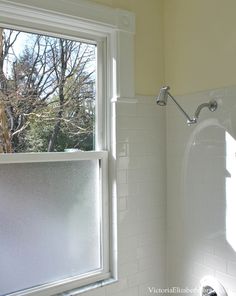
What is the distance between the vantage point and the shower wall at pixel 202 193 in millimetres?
1523

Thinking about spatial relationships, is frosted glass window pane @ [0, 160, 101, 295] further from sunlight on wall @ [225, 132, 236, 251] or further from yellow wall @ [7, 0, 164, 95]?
sunlight on wall @ [225, 132, 236, 251]

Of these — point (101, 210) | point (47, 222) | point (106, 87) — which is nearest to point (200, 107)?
point (106, 87)

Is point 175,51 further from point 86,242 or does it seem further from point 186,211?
point 86,242

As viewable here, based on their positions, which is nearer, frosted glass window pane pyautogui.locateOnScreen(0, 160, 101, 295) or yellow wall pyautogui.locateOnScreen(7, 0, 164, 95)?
frosted glass window pane pyautogui.locateOnScreen(0, 160, 101, 295)

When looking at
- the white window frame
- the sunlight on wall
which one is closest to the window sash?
the white window frame

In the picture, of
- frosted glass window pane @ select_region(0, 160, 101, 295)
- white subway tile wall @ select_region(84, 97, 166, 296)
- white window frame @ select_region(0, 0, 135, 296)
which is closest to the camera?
frosted glass window pane @ select_region(0, 160, 101, 295)

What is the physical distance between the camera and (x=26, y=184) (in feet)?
4.88

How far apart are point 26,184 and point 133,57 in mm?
907

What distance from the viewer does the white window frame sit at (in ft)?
5.18

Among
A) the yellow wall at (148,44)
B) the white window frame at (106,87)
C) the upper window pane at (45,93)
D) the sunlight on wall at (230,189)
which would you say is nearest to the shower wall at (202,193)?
the sunlight on wall at (230,189)

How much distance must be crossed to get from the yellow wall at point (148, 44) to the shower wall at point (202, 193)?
0.69 ft

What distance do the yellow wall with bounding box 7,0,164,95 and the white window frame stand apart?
2.3 inches

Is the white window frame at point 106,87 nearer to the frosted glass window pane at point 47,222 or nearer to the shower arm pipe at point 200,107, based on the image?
the frosted glass window pane at point 47,222

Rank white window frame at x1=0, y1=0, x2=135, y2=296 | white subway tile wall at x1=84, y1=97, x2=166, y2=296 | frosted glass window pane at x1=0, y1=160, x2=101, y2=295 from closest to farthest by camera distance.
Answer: frosted glass window pane at x1=0, y1=160, x2=101, y2=295 < white window frame at x1=0, y1=0, x2=135, y2=296 < white subway tile wall at x1=84, y1=97, x2=166, y2=296
